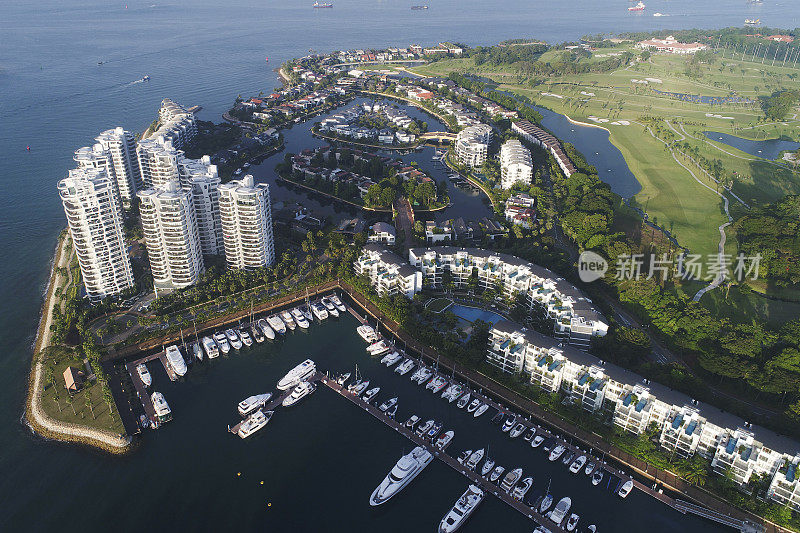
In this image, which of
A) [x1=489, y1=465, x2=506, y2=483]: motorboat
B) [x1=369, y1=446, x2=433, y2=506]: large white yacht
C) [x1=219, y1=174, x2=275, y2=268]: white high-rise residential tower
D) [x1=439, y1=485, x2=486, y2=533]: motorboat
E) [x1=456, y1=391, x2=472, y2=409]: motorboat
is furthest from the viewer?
[x1=219, y1=174, x2=275, y2=268]: white high-rise residential tower

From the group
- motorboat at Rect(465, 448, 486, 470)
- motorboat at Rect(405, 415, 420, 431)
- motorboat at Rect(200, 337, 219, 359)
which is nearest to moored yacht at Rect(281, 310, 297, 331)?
motorboat at Rect(200, 337, 219, 359)

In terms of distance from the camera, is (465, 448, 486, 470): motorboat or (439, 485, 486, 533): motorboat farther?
(465, 448, 486, 470): motorboat

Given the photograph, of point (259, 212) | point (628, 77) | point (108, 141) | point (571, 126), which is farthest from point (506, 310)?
point (628, 77)

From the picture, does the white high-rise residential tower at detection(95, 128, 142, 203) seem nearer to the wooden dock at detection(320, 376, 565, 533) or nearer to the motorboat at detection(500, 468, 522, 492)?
the wooden dock at detection(320, 376, 565, 533)

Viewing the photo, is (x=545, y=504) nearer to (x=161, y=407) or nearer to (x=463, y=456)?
(x=463, y=456)

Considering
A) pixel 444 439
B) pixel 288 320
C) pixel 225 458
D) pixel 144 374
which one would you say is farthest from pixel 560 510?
pixel 144 374

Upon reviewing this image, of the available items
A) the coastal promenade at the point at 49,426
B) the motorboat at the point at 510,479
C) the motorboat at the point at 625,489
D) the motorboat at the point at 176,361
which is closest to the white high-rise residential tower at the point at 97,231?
the coastal promenade at the point at 49,426

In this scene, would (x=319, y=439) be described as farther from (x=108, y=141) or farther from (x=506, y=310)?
(x=108, y=141)
